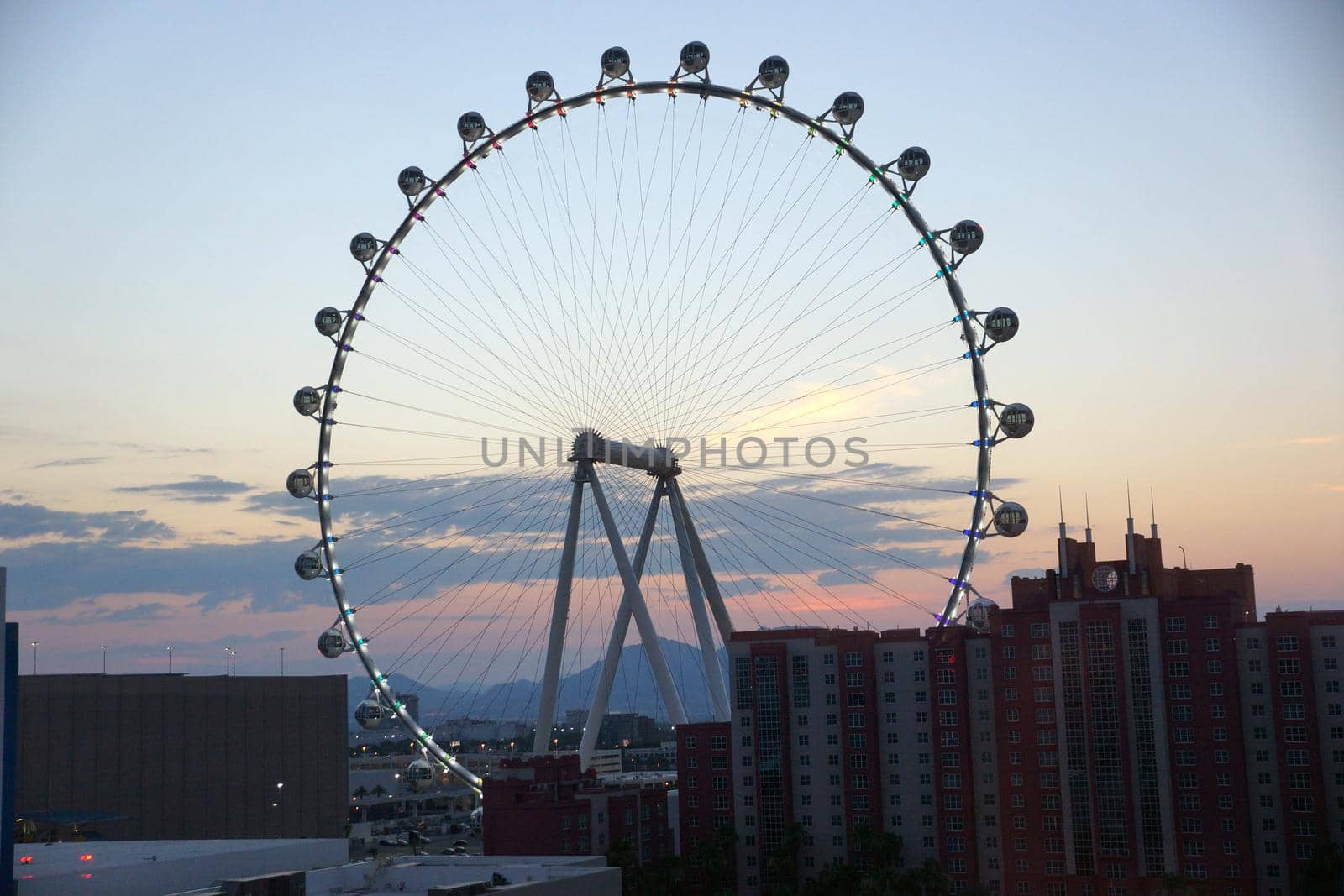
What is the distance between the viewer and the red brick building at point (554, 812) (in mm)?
42844

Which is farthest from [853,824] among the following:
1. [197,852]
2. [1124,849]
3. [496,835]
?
[197,852]

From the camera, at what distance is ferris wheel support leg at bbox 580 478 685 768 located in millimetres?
39938

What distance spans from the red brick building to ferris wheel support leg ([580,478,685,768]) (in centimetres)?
173

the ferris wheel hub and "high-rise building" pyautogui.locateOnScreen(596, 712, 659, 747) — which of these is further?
"high-rise building" pyautogui.locateOnScreen(596, 712, 659, 747)

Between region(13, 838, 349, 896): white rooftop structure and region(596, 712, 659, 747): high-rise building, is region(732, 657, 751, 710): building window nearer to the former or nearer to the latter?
region(13, 838, 349, 896): white rooftop structure

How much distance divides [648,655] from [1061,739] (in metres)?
11.1

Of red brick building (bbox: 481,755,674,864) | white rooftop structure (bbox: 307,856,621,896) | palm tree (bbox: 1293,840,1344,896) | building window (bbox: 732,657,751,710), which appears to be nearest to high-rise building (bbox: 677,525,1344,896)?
building window (bbox: 732,657,751,710)

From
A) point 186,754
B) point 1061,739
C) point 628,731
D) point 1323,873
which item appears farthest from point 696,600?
point 628,731

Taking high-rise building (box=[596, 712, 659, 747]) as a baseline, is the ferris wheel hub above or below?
above

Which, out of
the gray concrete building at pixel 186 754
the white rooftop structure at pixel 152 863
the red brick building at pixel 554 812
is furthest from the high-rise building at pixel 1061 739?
the gray concrete building at pixel 186 754

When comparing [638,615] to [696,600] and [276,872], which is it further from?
[276,872]

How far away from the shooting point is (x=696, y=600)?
133 ft

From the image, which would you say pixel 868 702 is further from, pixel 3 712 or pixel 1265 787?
pixel 3 712

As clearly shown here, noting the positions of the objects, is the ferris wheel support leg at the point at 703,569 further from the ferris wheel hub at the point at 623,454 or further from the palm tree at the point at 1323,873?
the palm tree at the point at 1323,873
